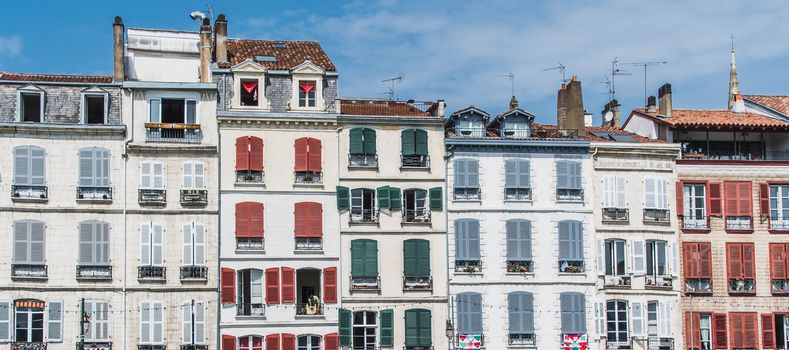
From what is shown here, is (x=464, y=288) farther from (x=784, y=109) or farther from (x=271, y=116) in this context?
(x=784, y=109)

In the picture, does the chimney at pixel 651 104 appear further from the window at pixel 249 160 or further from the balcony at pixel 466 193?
the window at pixel 249 160

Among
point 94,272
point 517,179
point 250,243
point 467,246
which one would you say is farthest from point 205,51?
point 517,179

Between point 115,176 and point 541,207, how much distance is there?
67.9 feet

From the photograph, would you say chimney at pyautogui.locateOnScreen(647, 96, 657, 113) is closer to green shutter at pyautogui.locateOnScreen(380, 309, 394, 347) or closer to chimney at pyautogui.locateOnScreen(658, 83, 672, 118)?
→ chimney at pyautogui.locateOnScreen(658, 83, 672, 118)

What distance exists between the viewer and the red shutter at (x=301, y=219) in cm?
6319

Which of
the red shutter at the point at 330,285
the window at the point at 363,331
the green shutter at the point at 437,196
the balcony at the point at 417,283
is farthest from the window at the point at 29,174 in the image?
the green shutter at the point at 437,196

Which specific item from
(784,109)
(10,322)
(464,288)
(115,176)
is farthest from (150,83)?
(784,109)

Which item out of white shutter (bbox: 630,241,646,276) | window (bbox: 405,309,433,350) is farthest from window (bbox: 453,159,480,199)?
white shutter (bbox: 630,241,646,276)

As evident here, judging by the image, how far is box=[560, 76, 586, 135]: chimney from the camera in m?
68.1

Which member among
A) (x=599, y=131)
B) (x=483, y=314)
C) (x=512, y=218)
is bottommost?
(x=483, y=314)

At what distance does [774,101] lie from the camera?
72938 millimetres

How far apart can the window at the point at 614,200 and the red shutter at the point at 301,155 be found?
15.2 meters

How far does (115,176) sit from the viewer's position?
61.9 m

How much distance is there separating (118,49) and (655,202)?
27653 mm
